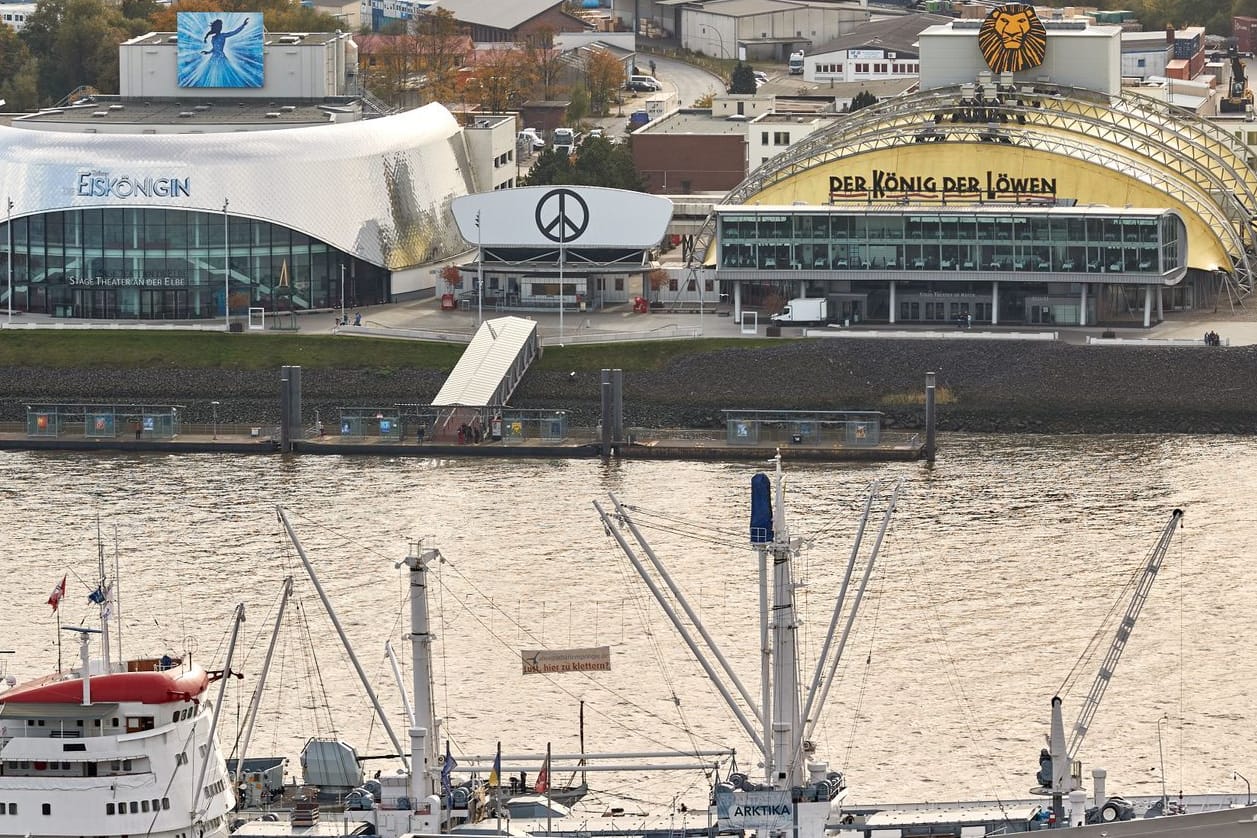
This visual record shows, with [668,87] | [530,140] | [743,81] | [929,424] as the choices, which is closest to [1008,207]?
[929,424]

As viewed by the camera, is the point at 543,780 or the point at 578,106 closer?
the point at 543,780

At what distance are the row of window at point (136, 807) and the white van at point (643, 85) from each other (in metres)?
114

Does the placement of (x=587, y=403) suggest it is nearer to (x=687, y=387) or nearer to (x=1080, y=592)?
(x=687, y=387)

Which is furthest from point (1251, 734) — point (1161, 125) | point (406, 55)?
point (406, 55)

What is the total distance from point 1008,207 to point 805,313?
7.07 metres

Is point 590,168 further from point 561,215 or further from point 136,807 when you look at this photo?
point 136,807

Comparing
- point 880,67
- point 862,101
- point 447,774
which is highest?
point 880,67

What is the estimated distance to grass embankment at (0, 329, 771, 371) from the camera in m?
100

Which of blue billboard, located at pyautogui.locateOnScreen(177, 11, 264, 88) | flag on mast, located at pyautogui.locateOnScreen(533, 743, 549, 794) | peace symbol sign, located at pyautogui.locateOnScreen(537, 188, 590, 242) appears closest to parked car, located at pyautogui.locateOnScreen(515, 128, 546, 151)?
blue billboard, located at pyautogui.locateOnScreen(177, 11, 264, 88)

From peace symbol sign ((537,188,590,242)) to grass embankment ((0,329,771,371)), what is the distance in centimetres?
810

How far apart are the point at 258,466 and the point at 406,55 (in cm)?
6896

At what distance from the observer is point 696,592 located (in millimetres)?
73500

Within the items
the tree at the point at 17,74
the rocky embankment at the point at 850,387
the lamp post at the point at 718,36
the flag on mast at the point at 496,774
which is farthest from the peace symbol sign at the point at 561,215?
the lamp post at the point at 718,36

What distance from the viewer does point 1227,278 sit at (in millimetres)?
106812
